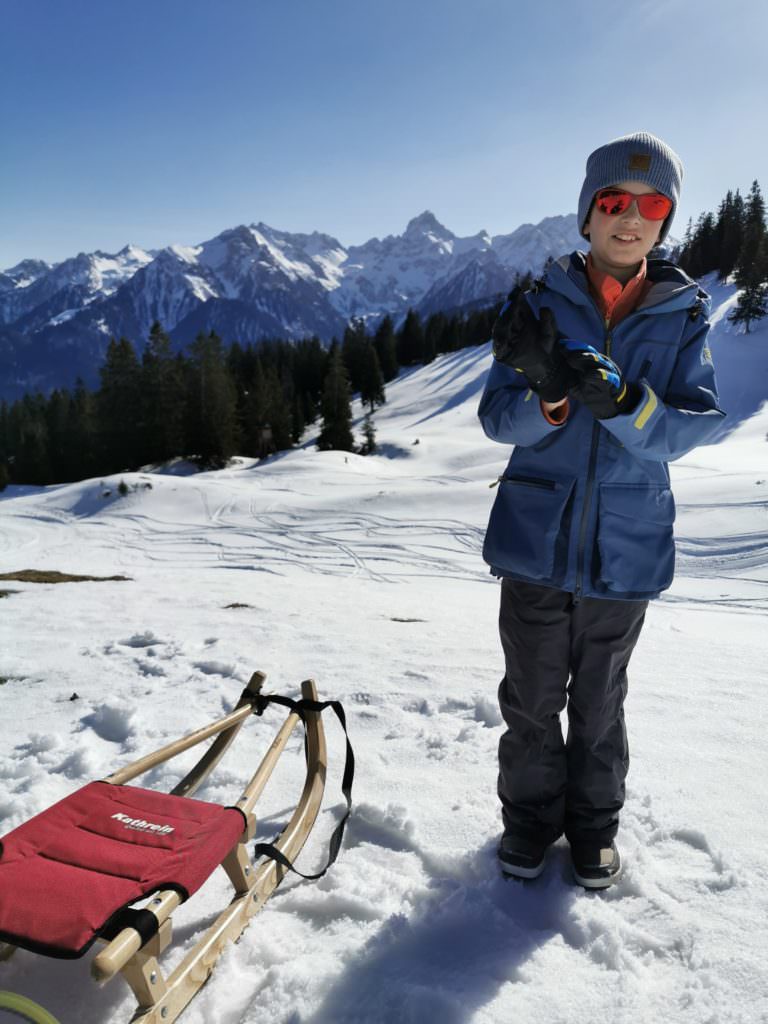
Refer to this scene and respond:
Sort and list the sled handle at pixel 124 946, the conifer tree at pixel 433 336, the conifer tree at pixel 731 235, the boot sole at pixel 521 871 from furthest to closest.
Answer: the conifer tree at pixel 433 336, the conifer tree at pixel 731 235, the boot sole at pixel 521 871, the sled handle at pixel 124 946

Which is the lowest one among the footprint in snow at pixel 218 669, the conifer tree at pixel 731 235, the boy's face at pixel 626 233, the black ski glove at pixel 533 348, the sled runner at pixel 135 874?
the footprint in snow at pixel 218 669

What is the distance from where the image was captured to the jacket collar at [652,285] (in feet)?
7.50

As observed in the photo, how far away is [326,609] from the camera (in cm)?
803

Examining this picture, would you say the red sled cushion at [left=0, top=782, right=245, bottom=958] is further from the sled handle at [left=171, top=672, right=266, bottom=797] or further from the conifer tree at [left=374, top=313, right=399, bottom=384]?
the conifer tree at [left=374, top=313, right=399, bottom=384]

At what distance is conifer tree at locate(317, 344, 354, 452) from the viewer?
44656 mm

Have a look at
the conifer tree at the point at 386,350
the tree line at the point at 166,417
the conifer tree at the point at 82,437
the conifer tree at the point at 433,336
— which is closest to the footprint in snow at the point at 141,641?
the tree line at the point at 166,417

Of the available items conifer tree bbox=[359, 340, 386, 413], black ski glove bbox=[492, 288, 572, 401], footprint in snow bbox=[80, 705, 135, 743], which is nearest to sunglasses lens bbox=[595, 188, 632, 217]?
black ski glove bbox=[492, 288, 572, 401]

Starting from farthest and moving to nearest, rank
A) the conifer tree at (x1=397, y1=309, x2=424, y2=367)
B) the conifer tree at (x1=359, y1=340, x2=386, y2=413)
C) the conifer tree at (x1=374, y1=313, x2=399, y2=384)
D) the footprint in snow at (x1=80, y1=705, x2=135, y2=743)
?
the conifer tree at (x1=397, y1=309, x2=424, y2=367) → the conifer tree at (x1=374, y1=313, x2=399, y2=384) → the conifer tree at (x1=359, y1=340, x2=386, y2=413) → the footprint in snow at (x1=80, y1=705, x2=135, y2=743)

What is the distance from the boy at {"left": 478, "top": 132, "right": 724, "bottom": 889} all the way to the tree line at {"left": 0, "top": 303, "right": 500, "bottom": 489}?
Result: 32663 millimetres

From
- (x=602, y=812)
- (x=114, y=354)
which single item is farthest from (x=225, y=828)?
(x=114, y=354)

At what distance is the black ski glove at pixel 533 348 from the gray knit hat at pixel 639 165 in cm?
73

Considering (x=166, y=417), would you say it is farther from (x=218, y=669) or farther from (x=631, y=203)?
(x=631, y=203)

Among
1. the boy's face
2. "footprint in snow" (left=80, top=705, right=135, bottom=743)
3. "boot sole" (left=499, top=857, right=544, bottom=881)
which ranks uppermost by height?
the boy's face

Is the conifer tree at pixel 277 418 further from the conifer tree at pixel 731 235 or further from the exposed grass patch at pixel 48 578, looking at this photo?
the conifer tree at pixel 731 235
